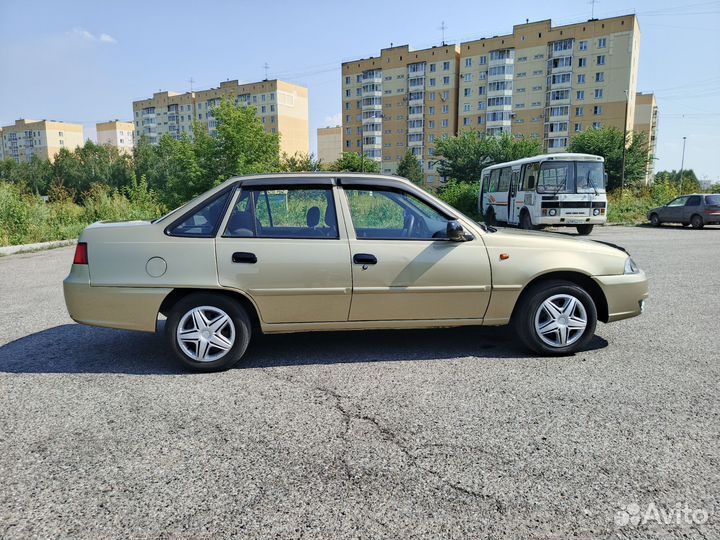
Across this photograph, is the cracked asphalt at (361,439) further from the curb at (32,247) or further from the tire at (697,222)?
the tire at (697,222)

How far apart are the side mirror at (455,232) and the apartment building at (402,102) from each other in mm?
83790

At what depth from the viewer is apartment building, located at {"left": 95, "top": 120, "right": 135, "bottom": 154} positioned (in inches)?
5591

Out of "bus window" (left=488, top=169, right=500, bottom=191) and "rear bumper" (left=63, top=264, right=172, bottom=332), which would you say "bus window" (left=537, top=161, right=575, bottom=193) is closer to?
"bus window" (left=488, top=169, right=500, bottom=191)

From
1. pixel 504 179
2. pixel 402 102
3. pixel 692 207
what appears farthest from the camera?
pixel 402 102

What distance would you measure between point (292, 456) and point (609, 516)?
1659 millimetres

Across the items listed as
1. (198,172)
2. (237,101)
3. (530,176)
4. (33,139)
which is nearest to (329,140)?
(237,101)

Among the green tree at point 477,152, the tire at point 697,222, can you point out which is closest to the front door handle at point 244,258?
the tire at point 697,222

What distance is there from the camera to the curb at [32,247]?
1470cm

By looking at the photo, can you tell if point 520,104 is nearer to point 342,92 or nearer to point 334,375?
point 342,92

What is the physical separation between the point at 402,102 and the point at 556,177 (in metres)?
77.4

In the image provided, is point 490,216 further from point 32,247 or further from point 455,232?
point 455,232

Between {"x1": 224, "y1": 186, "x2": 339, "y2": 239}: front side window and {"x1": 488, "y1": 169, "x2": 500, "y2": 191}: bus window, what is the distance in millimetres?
20030

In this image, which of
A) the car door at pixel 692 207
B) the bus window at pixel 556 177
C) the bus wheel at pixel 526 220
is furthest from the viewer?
the car door at pixel 692 207

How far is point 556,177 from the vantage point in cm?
1848
